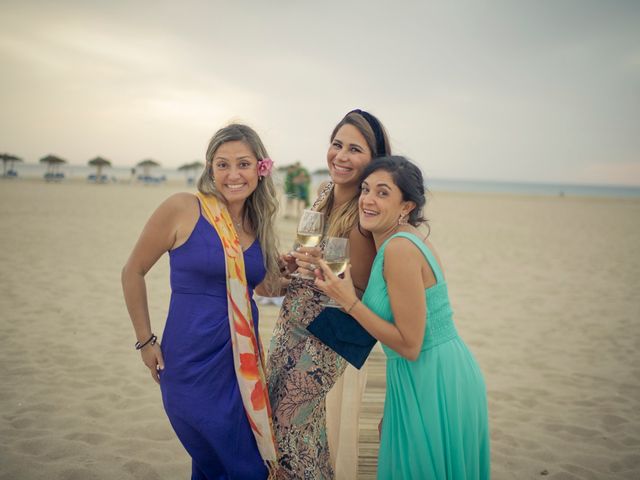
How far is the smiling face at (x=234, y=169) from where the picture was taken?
2.42 m

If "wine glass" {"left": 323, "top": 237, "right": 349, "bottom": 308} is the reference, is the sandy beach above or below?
below

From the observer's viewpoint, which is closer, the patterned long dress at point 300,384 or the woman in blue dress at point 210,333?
the woman in blue dress at point 210,333

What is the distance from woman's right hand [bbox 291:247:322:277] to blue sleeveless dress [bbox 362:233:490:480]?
0.30 meters

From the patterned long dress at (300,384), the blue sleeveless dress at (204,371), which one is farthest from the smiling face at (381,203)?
the blue sleeveless dress at (204,371)

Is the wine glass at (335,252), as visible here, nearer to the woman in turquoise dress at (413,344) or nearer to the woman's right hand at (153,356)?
the woman in turquoise dress at (413,344)

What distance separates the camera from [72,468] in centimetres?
328

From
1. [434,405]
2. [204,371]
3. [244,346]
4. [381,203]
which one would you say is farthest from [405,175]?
[204,371]

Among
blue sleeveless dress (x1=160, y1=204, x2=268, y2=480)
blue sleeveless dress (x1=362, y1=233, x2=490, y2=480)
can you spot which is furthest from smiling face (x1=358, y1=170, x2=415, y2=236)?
blue sleeveless dress (x1=160, y1=204, x2=268, y2=480)

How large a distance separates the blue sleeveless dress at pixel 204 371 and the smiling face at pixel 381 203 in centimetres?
82

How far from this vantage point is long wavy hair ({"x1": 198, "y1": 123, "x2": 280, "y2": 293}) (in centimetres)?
246

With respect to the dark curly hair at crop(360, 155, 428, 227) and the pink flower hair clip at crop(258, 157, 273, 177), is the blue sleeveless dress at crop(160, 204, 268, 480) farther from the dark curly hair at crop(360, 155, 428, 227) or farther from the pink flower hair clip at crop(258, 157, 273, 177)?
the dark curly hair at crop(360, 155, 428, 227)

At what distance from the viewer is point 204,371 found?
88.3 inches

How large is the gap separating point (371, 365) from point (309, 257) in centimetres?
380

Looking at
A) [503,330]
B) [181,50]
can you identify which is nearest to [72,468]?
[503,330]
